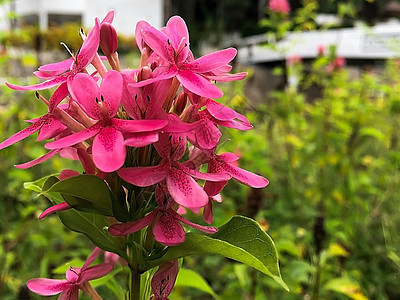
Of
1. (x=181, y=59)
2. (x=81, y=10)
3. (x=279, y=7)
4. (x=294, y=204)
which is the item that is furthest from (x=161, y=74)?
(x=81, y=10)

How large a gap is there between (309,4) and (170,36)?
159cm

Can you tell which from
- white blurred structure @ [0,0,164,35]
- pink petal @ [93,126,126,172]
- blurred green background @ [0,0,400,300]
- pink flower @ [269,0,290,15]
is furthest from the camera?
white blurred structure @ [0,0,164,35]

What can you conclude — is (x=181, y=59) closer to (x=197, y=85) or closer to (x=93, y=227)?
(x=197, y=85)

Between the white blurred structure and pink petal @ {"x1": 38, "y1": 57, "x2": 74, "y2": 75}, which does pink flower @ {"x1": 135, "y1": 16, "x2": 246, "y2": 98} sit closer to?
pink petal @ {"x1": 38, "y1": 57, "x2": 74, "y2": 75}

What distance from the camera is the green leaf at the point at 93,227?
1.13ft

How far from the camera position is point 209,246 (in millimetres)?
296

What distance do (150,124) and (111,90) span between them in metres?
0.04

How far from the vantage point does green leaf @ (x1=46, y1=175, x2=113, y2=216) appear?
0.29m

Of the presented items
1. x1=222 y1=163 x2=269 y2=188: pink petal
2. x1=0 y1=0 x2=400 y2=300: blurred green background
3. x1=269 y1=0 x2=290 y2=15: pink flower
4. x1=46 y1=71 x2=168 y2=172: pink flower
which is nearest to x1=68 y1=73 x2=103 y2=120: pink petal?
x1=46 y1=71 x2=168 y2=172: pink flower

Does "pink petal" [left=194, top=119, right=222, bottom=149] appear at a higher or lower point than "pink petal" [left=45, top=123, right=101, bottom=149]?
lower

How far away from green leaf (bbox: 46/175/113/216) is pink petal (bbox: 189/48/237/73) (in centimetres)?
10

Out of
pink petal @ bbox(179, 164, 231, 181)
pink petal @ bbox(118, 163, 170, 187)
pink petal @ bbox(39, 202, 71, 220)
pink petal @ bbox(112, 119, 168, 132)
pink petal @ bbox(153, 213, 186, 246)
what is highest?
pink petal @ bbox(112, 119, 168, 132)

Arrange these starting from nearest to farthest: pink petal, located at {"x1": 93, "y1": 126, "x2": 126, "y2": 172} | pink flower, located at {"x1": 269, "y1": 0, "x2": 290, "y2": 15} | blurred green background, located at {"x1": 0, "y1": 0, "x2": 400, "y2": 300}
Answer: pink petal, located at {"x1": 93, "y1": 126, "x2": 126, "y2": 172}
blurred green background, located at {"x1": 0, "y1": 0, "x2": 400, "y2": 300}
pink flower, located at {"x1": 269, "y1": 0, "x2": 290, "y2": 15}

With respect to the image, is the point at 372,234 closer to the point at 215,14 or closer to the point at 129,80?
the point at 129,80
